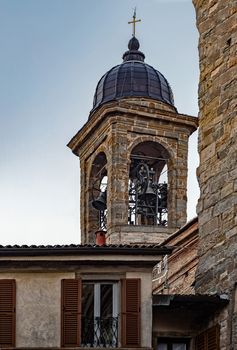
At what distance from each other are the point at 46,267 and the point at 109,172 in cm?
3027

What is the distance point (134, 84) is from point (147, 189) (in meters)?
5.34

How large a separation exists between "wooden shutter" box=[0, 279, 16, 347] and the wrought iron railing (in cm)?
131

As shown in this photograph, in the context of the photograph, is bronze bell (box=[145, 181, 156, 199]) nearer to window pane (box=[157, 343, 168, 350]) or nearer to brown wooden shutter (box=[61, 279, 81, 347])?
window pane (box=[157, 343, 168, 350])

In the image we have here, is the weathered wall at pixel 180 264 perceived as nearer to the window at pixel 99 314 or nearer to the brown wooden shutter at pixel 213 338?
the brown wooden shutter at pixel 213 338

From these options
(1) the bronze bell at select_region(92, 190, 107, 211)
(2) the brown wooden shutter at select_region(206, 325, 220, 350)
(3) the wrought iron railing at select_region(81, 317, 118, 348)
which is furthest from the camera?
(1) the bronze bell at select_region(92, 190, 107, 211)

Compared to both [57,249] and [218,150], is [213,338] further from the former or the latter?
[218,150]

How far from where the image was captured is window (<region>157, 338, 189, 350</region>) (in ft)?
92.5

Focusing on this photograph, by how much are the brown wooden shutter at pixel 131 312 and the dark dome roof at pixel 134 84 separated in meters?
31.5

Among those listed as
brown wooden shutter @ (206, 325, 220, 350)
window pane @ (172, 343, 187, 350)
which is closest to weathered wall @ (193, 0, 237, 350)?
brown wooden shutter @ (206, 325, 220, 350)

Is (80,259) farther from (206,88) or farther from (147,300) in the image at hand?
(206,88)

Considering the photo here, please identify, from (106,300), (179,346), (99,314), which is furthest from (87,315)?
(179,346)

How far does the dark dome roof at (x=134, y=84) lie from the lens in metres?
58.4

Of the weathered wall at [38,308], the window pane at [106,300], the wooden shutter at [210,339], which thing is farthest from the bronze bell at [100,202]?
the weathered wall at [38,308]

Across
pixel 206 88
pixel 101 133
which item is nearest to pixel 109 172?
pixel 101 133
